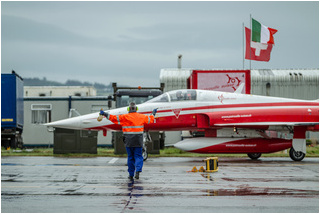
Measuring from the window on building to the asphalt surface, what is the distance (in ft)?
54.3

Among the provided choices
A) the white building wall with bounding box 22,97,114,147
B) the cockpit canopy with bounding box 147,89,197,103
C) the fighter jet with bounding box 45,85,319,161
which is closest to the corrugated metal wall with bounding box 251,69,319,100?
the white building wall with bounding box 22,97,114,147

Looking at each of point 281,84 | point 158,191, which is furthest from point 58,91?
point 158,191

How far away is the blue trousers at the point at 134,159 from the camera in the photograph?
35.9 ft

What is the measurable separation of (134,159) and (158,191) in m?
2.63

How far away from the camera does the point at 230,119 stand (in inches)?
671

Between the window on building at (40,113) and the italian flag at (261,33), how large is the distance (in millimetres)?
12527

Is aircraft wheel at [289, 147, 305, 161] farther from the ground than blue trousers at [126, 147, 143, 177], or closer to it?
closer to it

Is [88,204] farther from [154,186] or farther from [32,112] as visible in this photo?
[32,112]

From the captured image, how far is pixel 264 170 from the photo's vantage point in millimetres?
13133

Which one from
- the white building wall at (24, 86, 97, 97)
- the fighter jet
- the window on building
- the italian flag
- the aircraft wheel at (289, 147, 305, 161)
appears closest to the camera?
the fighter jet

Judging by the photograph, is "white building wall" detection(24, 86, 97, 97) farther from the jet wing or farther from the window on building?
the jet wing

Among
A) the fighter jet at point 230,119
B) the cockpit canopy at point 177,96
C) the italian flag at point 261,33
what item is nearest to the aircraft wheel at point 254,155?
the fighter jet at point 230,119

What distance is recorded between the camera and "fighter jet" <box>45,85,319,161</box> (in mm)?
16969

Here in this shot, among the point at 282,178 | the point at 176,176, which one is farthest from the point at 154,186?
the point at 282,178
